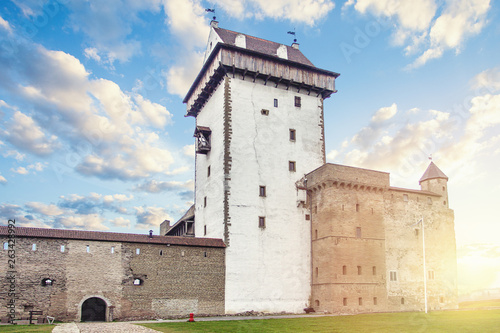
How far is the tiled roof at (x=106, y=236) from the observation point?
29.6m

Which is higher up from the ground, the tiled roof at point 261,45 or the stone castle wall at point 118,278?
the tiled roof at point 261,45

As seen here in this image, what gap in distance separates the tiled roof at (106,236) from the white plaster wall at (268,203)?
2.52 m

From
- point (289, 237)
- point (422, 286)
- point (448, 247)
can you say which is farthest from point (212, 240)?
point (448, 247)

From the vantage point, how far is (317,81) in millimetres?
43125

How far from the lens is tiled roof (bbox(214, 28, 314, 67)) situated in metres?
42.2

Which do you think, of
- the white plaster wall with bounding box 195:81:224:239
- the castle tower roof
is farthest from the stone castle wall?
the castle tower roof

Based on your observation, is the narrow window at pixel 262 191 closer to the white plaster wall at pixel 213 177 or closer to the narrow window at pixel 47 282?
the white plaster wall at pixel 213 177

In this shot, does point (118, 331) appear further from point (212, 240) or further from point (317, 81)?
point (317, 81)

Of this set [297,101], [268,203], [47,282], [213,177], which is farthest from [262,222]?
[47,282]

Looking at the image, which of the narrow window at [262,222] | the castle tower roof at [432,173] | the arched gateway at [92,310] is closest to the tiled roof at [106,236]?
the narrow window at [262,222]

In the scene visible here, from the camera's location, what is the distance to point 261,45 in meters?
43.4

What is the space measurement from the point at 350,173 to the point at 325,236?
579 centimetres

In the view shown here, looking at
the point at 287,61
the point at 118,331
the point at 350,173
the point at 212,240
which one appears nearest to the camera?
the point at 118,331

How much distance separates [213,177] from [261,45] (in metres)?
14.1
